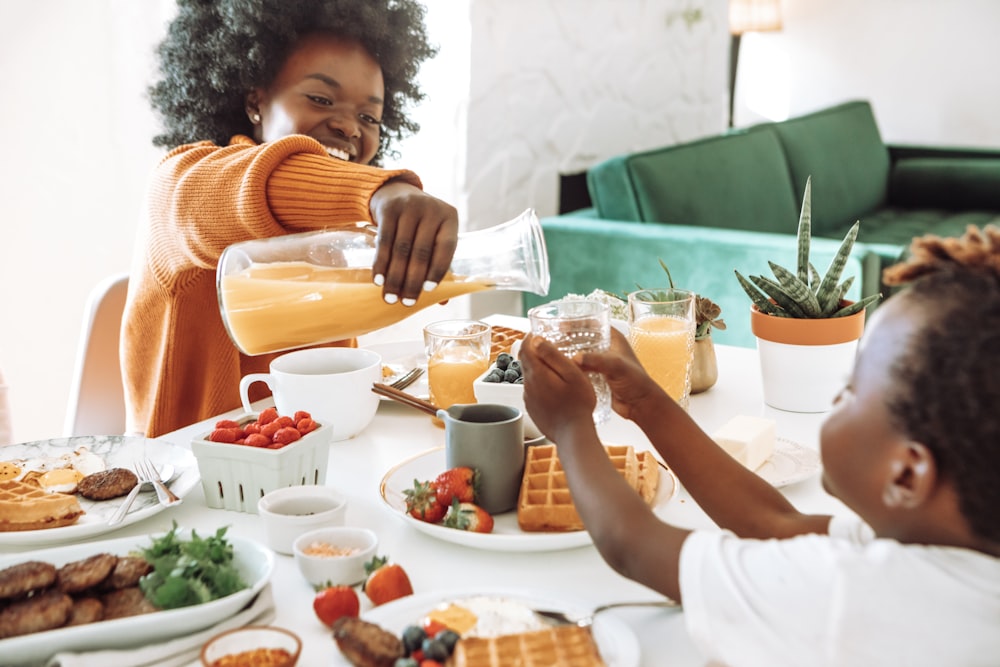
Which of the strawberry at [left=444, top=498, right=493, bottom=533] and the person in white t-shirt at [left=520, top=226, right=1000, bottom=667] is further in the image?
the strawberry at [left=444, top=498, right=493, bottom=533]

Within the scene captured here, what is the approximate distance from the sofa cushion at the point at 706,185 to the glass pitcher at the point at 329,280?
2.02 metres

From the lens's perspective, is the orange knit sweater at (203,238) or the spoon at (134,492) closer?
the spoon at (134,492)

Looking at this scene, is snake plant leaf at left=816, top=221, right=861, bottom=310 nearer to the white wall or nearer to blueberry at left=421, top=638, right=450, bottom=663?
blueberry at left=421, top=638, right=450, bottom=663

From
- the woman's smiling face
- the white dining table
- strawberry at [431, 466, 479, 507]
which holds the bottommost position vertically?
the white dining table

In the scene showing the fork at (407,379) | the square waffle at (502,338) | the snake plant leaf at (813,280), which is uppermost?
the snake plant leaf at (813,280)

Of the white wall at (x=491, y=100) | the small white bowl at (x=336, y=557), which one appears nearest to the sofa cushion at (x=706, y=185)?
the white wall at (x=491, y=100)

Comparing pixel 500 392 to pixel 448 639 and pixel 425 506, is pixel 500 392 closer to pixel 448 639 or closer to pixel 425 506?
pixel 425 506

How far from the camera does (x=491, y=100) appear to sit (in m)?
3.27

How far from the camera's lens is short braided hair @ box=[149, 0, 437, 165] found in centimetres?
166

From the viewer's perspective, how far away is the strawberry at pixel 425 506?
98 centimetres

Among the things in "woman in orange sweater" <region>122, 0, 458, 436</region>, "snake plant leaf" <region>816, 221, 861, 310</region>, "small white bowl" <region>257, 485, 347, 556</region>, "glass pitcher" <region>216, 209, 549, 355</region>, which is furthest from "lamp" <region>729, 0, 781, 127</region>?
"small white bowl" <region>257, 485, 347, 556</region>

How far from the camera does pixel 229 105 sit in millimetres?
1787

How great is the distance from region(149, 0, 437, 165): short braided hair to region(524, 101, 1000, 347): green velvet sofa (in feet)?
3.71

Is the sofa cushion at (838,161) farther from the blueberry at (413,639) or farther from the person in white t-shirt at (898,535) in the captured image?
the blueberry at (413,639)
